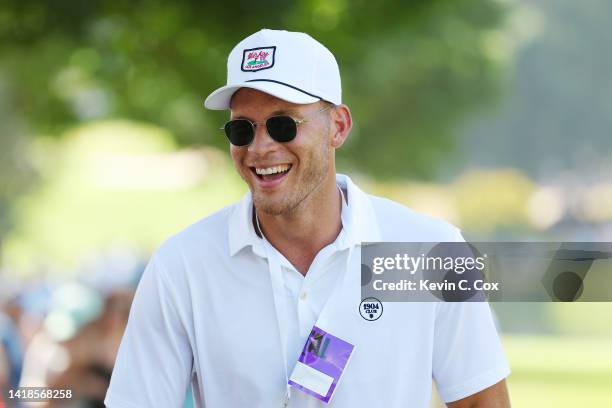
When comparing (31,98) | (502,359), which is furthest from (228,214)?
(31,98)

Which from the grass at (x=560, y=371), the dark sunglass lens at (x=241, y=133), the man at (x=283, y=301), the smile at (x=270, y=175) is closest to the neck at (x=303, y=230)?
the man at (x=283, y=301)

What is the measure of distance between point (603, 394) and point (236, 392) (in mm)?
14589

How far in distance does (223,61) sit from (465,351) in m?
11.3

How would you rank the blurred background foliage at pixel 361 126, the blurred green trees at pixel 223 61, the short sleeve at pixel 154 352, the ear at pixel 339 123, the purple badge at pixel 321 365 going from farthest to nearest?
the blurred background foliage at pixel 361 126
the blurred green trees at pixel 223 61
the ear at pixel 339 123
the short sleeve at pixel 154 352
the purple badge at pixel 321 365

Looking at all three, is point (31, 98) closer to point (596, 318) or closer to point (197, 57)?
point (197, 57)

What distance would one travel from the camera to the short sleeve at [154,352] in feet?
11.1

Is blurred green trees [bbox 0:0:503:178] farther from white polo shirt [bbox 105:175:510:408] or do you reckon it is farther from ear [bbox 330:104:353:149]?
white polo shirt [bbox 105:175:510:408]

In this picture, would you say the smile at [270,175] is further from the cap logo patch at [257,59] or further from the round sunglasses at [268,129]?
the cap logo patch at [257,59]

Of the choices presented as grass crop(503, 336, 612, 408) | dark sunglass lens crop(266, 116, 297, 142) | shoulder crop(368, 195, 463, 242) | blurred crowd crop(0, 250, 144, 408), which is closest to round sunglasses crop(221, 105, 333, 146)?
dark sunglass lens crop(266, 116, 297, 142)

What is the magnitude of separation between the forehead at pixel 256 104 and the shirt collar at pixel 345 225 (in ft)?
0.88

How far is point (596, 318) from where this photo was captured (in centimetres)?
2758

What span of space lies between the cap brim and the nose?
0.37 ft

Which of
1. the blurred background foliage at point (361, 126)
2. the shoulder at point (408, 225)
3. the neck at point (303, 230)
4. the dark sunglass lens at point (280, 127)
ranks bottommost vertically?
the neck at point (303, 230)

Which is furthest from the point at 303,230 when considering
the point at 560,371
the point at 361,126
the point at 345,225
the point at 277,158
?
the point at 361,126
